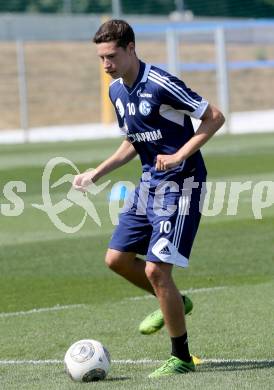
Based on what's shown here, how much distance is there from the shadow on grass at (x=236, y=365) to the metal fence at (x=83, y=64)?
31.7 meters

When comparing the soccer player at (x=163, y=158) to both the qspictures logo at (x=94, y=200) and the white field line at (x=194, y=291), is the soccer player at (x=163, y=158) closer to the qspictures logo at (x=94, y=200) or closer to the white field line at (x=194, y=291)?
the white field line at (x=194, y=291)

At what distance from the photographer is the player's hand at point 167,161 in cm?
734

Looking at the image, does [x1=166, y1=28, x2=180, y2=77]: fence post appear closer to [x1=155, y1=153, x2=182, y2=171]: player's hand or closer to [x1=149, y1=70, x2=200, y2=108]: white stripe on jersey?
[x1=149, y1=70, x2=200, y2=108]: white stripe on jersey

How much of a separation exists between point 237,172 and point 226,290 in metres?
11.0

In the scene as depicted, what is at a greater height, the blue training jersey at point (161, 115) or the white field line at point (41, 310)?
the blue training jersey at point (161, 115)

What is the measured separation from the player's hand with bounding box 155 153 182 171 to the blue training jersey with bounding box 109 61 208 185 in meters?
0.23

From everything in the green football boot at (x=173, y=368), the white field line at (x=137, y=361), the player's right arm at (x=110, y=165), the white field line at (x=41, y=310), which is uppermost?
the player's right arm at (x=110, y=165)

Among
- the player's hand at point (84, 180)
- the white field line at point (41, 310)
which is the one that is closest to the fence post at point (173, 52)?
the white field line at point (41, 310)

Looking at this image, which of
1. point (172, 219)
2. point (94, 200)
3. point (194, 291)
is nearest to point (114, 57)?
point (172, 219)

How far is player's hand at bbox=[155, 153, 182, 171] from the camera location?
24.1 feet

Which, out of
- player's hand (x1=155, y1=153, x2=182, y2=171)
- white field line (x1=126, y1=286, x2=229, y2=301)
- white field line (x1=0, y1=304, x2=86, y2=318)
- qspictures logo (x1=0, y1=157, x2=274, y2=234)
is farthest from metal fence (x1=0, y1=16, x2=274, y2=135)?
player's hand (x1=155, y1=153, x2=182, y2=171)

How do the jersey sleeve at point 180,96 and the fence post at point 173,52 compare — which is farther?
the fence post at point 173,52

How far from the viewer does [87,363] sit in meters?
7.27

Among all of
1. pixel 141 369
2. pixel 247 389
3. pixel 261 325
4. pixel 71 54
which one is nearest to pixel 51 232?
pixel 261 325
